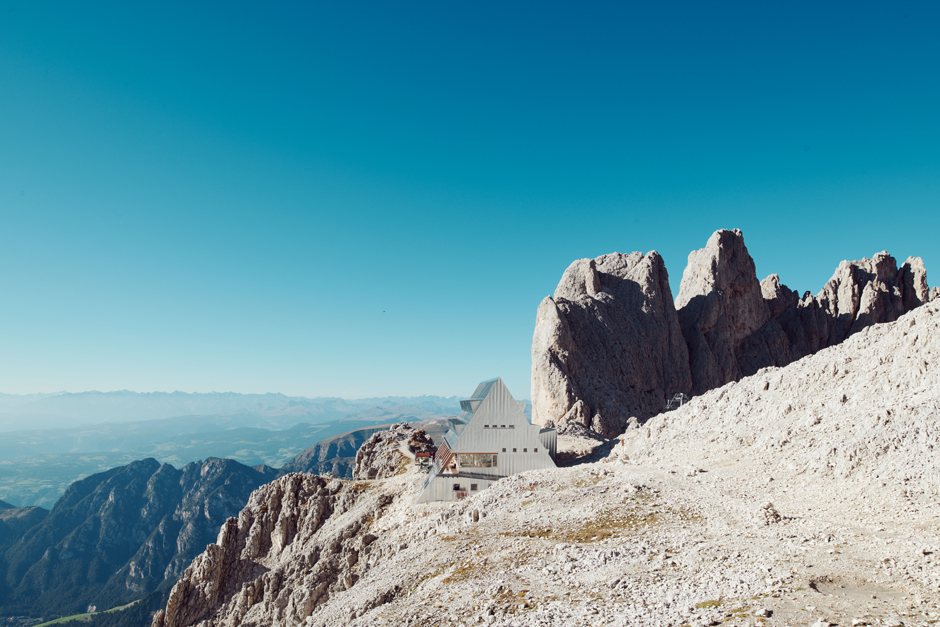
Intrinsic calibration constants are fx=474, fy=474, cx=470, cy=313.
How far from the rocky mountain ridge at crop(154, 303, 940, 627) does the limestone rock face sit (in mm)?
34724

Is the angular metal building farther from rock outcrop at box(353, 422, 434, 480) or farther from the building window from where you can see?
rock outcrop at box(353, 422, 434, 480)

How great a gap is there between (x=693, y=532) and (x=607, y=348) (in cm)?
7356

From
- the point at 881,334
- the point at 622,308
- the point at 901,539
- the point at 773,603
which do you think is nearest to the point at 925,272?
the point at 622,308

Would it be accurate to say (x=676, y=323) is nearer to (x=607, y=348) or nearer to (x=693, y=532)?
(x=607, y=348)

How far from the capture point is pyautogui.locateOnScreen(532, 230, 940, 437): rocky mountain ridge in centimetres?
8725

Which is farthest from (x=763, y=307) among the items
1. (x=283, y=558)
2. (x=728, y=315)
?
(x=283, y=558)

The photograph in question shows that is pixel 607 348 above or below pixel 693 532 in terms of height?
above

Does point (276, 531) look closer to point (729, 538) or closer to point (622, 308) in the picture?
point (729, 538)

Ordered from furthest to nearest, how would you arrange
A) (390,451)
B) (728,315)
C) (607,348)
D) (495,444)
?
(728,315) → (607,348) → (390,451) → (495,444)

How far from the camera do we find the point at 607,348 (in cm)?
9562

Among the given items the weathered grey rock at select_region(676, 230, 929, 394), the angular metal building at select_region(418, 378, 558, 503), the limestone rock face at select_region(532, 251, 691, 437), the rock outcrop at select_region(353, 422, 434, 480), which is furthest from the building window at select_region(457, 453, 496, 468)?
the weathered grey rock at select_region(676, 230, 929, 394)

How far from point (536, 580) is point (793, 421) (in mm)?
24801

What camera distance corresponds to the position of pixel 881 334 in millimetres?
36438

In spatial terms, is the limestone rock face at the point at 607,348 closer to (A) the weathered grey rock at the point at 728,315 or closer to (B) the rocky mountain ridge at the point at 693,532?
(A) the weathered grey rock at the point at 728,315
